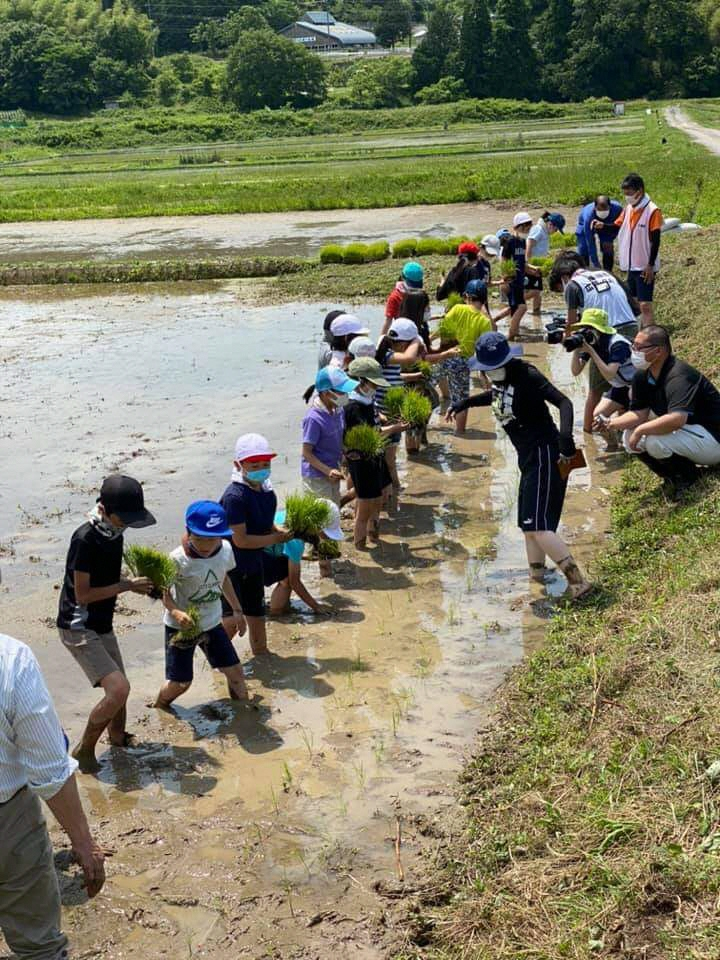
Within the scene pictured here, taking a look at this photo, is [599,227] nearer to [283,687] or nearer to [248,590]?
[248,590]

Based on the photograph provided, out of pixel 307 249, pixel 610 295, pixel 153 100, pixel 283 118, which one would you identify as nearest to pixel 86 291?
pixel 307 249

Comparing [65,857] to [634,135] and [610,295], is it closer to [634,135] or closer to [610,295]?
[610,295]

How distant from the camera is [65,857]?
17.5ft

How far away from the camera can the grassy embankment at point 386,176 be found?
3067 centimetres

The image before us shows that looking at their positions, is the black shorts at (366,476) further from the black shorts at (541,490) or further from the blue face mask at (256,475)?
the blue face mask at (256,475)

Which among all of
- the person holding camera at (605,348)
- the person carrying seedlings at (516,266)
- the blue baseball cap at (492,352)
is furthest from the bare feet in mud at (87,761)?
the person carrying seedlings at (516,266)

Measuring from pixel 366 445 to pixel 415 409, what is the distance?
1.03 m

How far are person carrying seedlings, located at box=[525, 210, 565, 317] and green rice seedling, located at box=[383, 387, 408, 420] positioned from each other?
20.9ft

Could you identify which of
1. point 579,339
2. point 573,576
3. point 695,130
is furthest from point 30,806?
point 695,130

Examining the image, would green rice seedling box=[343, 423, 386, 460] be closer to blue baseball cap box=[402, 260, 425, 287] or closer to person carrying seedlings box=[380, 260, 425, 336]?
person carrying seedlings box=[380, 260, 425, 336]

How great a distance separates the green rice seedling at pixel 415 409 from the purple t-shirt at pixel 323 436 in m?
0.94

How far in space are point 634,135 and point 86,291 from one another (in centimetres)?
3360

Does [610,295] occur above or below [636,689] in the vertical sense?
above

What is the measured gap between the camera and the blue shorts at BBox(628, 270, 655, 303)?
493 inches
